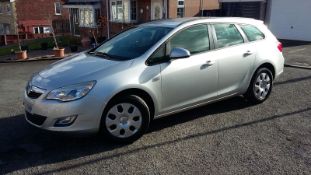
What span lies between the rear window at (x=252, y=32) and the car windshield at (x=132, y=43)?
172 cm

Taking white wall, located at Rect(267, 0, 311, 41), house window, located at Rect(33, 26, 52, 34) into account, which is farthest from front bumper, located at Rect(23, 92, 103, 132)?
house window, located at Rect(33, 26, 52, 34)

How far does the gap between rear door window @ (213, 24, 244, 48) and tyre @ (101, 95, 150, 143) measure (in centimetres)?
184

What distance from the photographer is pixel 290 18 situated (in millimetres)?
18203

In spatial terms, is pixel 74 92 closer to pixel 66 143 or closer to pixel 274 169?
pixel 66 143

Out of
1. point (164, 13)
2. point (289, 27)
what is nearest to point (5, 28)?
point (164, 13)

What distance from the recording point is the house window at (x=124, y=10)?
76.1ft

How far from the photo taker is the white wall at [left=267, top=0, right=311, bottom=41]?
57.3 feet

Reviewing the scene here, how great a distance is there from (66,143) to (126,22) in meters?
19.3

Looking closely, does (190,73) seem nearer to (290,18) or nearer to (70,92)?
(70,92)

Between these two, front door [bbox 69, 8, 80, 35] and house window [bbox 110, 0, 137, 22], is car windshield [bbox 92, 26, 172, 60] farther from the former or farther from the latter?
front door [bbox 69, 8, 80, 35]

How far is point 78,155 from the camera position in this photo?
4.29m

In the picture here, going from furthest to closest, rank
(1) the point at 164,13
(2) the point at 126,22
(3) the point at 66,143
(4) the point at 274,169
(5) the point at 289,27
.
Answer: (2) the point at 126,22
(1) the point at 164,13
(5) the point at 289,27
(3) the point at 66,143
(4) the point at 274,169

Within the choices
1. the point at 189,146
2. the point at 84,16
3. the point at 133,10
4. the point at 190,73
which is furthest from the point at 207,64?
the point at 84,16

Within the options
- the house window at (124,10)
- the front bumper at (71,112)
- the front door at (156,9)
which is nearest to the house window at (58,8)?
the house window at (124,10)
